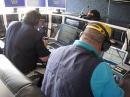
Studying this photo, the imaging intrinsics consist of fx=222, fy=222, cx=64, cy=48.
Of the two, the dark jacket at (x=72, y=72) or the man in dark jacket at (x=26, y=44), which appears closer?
the dark jacket at (x=72, y=72)

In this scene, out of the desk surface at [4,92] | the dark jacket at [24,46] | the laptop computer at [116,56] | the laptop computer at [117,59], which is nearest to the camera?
the desk surface at [4,92]

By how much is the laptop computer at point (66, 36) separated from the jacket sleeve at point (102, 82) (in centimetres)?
127

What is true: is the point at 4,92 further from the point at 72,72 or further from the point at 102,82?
the point at 102,82

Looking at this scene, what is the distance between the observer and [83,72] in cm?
130

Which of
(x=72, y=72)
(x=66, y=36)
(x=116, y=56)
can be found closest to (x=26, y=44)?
(x=66, y=36)

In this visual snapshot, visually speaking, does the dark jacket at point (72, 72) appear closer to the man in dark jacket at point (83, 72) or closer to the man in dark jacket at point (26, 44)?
the man in dark jacket at point (83, 72)

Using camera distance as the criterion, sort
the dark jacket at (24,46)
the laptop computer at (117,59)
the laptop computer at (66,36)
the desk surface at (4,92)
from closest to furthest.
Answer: the desk surface at (4,92), the laptop computer at (117,59), the dark jacket at (24,46), the laptop computer at (66,36)

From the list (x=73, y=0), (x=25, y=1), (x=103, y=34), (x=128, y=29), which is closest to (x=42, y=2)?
(x=25, y=1)

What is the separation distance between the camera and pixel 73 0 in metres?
4.09

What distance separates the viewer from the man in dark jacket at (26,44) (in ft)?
7.47

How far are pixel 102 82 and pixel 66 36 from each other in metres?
1.47

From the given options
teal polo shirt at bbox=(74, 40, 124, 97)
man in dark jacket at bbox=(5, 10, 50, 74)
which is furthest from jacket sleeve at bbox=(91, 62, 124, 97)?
man in dark jacket at bbox=(5, 10, 50, 74)

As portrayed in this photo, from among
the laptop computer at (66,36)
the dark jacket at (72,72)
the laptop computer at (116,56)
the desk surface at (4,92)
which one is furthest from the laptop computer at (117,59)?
the desk surface at (4,92)

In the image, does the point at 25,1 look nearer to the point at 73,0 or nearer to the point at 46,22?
the point at 46,22
